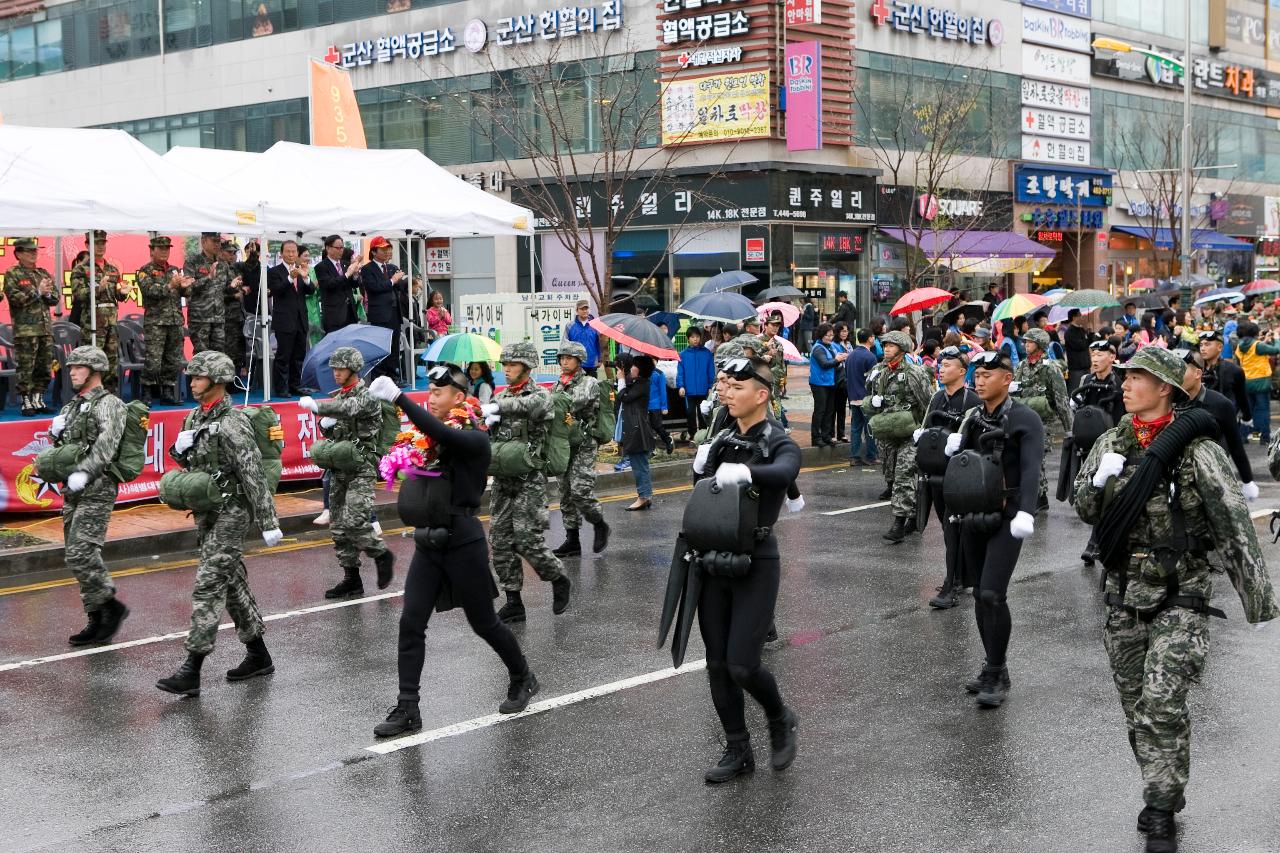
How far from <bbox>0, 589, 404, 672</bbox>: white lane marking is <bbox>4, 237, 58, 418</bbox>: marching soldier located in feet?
21.1

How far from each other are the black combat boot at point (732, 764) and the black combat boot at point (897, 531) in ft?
21.7

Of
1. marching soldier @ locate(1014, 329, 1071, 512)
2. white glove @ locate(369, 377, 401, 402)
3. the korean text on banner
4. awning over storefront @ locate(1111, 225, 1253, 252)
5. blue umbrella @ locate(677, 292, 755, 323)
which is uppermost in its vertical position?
the korean text on banner

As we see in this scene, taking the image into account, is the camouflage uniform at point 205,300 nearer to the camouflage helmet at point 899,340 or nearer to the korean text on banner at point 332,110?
the korean text on banner at point 332,110

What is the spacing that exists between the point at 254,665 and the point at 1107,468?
5253 mm

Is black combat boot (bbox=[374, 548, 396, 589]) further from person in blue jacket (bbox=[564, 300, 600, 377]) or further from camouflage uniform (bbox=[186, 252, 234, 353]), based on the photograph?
person in blue jacket (bbox=[564, 300, 600, 377])

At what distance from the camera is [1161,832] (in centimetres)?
553

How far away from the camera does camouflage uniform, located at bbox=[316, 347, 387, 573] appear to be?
10.9 metres

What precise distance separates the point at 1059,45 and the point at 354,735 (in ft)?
140

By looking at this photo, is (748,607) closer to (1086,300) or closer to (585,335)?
(585,335)

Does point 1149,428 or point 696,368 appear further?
point 696,368

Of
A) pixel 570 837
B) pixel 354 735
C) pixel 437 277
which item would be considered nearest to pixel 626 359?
pixel 354 735

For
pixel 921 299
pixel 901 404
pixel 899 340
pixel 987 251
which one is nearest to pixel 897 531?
pixel 901 404

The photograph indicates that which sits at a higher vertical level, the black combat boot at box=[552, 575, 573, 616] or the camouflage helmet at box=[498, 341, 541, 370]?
the camouflage helmet at box=[498, 341, 541, 370]

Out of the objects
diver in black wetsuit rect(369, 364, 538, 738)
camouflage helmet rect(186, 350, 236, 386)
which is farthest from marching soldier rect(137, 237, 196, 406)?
diver in black wetsuit rect(369, 364, 538, 738)
